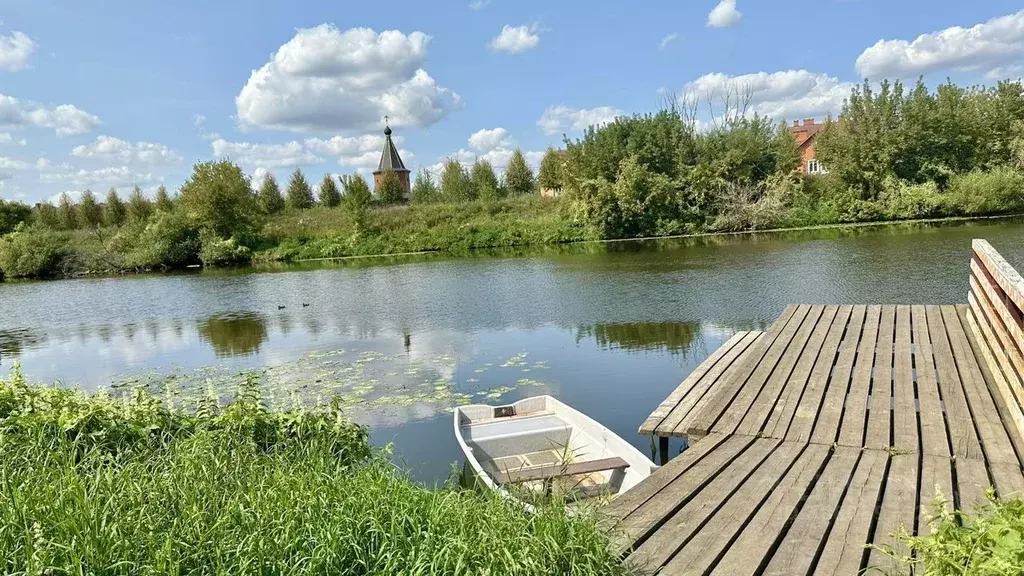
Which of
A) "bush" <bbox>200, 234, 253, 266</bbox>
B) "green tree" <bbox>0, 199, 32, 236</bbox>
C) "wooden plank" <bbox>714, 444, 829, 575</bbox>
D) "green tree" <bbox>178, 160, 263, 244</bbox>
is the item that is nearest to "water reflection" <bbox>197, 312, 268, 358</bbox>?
"wooden plank" <bbox>714, 444, 829, 575</bbox>

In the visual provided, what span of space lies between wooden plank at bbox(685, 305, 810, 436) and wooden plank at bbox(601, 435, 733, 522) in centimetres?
33

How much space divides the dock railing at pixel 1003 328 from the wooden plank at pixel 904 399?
0.60m

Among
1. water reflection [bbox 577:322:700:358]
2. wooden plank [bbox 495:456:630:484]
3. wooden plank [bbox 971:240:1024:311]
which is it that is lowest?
water reflection [bbox 577:322:700:358]

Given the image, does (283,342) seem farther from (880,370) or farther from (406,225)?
(406,225)

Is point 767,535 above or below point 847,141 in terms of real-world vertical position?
below

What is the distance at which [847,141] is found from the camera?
3922 centimetres

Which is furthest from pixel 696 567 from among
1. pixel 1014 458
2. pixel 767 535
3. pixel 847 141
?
pixel 847 141

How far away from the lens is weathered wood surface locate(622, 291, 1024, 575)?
303 centimetres

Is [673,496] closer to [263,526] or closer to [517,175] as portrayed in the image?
[263,526]

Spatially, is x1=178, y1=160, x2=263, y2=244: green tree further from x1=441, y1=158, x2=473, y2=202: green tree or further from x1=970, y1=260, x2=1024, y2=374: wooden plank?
x1=970, y1=260, x2=1024, y2=374: wooden plank

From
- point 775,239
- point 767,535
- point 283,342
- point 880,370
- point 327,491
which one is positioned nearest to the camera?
point 767,535

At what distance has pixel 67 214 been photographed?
53.5 meters

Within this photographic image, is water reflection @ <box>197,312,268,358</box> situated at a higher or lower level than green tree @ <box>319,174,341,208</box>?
lower

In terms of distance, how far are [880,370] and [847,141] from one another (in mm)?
38902
